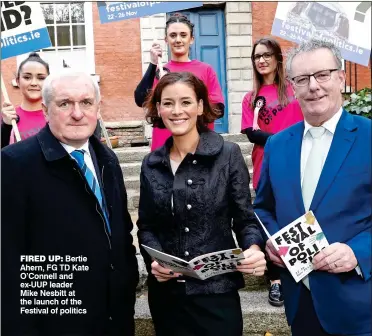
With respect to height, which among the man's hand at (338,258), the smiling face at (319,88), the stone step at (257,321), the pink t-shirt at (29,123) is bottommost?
the stone step at (257,321)

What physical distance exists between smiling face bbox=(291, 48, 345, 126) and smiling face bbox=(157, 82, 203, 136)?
1.65 ft

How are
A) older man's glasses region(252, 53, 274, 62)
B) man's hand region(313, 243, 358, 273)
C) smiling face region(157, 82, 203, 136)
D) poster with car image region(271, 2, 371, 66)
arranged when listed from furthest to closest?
poster with car image region(271, 2, 371, 66)
older man's glasses region(252, 53, 274, 62)
smiling face region(157, 82, 203, 136)
man's hand region(313, 243, 358, 273)

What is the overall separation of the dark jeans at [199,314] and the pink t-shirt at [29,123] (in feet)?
5.26

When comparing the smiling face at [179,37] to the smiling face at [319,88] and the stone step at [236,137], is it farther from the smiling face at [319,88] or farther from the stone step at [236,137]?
the stone step at [236,137]

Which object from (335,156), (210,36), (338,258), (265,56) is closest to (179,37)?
(265,56)

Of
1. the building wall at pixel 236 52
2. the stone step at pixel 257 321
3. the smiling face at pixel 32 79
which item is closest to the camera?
the stone step at pixel 257 321

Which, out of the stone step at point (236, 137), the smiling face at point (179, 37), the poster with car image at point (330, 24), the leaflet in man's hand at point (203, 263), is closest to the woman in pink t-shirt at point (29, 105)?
the smiling face at point (179, 37)

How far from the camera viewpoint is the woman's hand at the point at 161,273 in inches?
83.3

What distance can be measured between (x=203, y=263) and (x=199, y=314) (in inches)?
12.5

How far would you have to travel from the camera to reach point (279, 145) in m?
2.14

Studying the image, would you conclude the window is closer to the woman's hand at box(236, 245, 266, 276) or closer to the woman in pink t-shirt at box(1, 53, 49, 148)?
the woman in pink t-shirt at box(1, 53, 49, 148)

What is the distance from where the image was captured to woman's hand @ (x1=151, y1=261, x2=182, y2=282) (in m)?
2.12

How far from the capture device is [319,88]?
1959mm

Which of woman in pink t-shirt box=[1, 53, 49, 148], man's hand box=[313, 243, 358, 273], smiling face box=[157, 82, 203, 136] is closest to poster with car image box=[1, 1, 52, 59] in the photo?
woman in pink t-shirt box=[1, 53, 49, 148]
